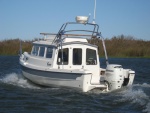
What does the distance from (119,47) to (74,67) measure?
30.1 m

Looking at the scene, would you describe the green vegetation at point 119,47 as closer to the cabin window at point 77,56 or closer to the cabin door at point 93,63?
the cabin door at point 93,63

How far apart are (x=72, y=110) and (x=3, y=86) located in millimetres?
6326

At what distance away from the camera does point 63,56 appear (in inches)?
605

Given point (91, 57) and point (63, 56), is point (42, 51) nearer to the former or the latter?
point (63, 56)

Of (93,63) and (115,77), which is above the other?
(93,63)

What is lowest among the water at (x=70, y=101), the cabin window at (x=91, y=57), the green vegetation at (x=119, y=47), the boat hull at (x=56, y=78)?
the green vegetation at (x=119, y=47)

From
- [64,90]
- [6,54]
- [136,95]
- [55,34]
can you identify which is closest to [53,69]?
[64,90]

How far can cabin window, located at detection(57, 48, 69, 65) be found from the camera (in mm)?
15250

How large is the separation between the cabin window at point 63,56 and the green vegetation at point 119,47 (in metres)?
25.6

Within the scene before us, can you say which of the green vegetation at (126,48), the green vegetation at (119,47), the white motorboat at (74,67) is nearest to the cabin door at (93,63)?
the white motorboat at (74,67)

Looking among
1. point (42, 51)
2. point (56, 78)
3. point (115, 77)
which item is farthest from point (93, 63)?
point (42, 51)

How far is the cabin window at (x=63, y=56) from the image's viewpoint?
1525 centimetres

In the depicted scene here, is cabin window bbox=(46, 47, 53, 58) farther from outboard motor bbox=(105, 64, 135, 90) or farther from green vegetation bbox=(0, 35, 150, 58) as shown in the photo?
green vegetation bbox=(0, 35, 150, 58)

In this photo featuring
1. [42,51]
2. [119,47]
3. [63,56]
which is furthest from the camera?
[119,47]
